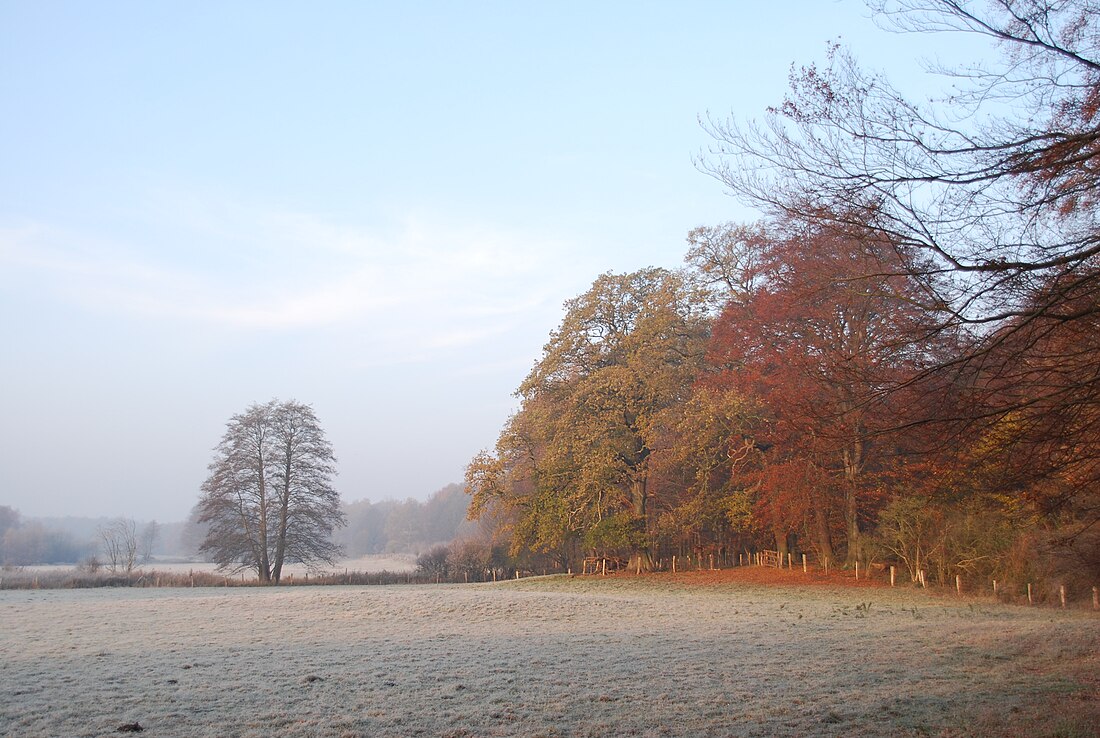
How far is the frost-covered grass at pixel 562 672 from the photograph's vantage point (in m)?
8.13

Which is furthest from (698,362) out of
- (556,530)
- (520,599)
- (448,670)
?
(448,670)

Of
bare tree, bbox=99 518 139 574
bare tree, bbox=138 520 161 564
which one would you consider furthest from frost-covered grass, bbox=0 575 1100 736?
bare tree, bbox=138 520 161 564

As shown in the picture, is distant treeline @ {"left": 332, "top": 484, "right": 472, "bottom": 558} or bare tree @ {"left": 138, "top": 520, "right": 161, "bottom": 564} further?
distant treeline @ {"left": 332, "top": 484, "right": 472, "bottom": 558}

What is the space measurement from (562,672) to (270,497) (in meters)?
38.9

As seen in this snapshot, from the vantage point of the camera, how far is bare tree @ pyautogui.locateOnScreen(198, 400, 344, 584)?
4528 cm

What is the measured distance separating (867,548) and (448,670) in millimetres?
22133

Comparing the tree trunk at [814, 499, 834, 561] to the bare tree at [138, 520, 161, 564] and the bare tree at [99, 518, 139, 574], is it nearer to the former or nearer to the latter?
the bare tree at [99, 518, 139, 574]

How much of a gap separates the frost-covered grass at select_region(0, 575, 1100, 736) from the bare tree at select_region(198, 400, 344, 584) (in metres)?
24.0

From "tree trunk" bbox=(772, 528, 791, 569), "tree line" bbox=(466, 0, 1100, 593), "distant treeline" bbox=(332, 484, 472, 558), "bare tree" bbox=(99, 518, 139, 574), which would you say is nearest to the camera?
"tree line" bbox=(466, 0, 1100, 593)

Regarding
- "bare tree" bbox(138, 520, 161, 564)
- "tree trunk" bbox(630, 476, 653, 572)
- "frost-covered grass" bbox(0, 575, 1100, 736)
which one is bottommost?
"bare tree" bbox(138, 520, 161, 564)

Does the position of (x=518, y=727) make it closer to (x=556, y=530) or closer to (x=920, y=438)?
(x=920, y=438)

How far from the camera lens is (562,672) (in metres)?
11.4

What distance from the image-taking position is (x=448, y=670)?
11.7 meters

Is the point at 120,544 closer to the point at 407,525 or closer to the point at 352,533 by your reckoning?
the point at 407,525
